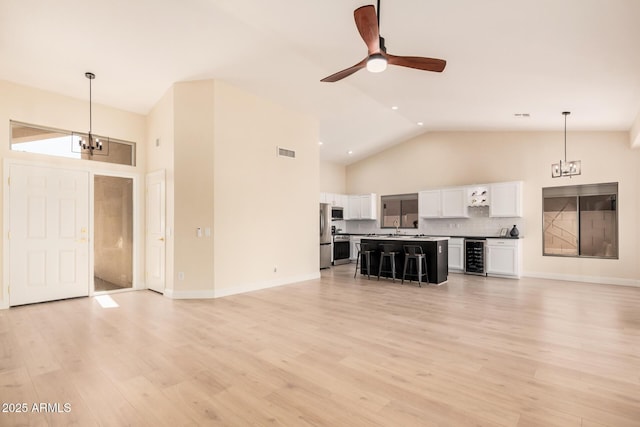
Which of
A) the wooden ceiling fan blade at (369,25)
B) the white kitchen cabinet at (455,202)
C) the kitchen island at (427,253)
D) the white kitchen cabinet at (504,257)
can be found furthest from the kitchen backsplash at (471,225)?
the wooden ceiling fan blade at (369,25)

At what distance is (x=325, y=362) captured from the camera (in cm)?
293

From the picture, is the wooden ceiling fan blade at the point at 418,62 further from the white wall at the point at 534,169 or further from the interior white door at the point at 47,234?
the white wall at the point at 534,169

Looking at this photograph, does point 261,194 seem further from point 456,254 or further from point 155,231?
point 456,254

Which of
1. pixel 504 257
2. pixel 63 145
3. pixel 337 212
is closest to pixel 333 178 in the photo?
→ pixel 337 212

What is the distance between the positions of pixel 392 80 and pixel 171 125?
3.89 metres

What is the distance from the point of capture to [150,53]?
4535mm

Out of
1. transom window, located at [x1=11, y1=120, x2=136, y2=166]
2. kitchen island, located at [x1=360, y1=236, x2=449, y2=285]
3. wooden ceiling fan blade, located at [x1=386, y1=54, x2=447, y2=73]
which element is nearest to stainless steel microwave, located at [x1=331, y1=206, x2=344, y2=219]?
kitchen island, located at [x1=360, y1=236, x2=449, y2=285]

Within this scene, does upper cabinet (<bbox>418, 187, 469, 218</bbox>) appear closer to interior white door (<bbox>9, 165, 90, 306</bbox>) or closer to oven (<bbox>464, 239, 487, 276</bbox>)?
oven (<bbox>464, 239, 487, 276</bbox>)

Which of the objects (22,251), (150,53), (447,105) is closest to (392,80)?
(447,105)

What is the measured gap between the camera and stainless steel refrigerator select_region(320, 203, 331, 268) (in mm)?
8695

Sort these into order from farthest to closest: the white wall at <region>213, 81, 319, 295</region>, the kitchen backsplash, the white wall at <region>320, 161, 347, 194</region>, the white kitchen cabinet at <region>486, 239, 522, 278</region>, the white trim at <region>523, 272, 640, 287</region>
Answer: the white wall at <region>320, 161, 347, 194</region> < the kitchen backsplash < the white kitchen cabinet at <region>486, 239, 522, 278</region> < the white trim at <region>523, 272, 640, 287</region> < the white wall at <region>213, 81, 319, 295</region>

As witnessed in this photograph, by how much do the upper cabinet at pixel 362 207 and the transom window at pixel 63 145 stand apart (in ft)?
21.7

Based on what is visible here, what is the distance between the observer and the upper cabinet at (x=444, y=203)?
8.44 meters

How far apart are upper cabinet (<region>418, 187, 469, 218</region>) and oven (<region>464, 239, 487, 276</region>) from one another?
823 mm
